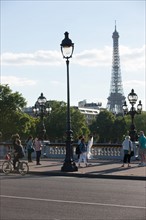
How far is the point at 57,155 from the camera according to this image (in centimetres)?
3706

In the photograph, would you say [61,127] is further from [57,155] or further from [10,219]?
[10,219]

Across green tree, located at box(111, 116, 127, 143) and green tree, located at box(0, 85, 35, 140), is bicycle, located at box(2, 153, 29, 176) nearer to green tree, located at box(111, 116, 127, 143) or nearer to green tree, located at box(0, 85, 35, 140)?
green tree, located at box(0, 85, 35, 140)

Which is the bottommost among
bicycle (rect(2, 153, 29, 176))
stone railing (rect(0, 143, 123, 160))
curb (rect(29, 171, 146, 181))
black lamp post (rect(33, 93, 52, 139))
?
curb (rect(29, 171, 146, 181))

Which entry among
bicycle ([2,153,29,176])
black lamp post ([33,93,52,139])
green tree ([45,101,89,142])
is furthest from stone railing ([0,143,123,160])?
green tree ([45,101,89,142])

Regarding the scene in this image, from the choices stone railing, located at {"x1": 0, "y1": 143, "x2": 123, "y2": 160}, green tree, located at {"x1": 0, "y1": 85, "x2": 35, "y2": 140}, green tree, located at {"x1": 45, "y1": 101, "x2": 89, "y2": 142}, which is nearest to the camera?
stone railing, located at {"x1": 0, "y1": 143, "x2": 123, "y2": 160}

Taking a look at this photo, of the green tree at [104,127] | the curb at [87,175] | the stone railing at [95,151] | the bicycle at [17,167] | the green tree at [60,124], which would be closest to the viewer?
the curb at [87,175]

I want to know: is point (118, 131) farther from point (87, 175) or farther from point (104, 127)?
point (87, 175)

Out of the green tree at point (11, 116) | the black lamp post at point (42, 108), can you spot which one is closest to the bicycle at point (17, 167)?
the black lamp post at point (42, 108)

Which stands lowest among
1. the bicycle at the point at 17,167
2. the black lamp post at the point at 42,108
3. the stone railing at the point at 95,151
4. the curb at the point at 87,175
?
the curb at the point at 87,175

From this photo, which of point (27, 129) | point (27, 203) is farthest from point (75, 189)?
point (27, 129)

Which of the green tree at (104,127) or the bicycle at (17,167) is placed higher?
the green tree at (104,127)

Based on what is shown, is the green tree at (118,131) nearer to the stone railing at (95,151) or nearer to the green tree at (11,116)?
the green tree at (11,116)

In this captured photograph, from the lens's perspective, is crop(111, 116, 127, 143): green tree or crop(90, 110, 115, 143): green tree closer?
crop(111, 116, 127, 143): green tree

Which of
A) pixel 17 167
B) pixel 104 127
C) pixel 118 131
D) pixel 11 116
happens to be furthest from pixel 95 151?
pixel 104 127
